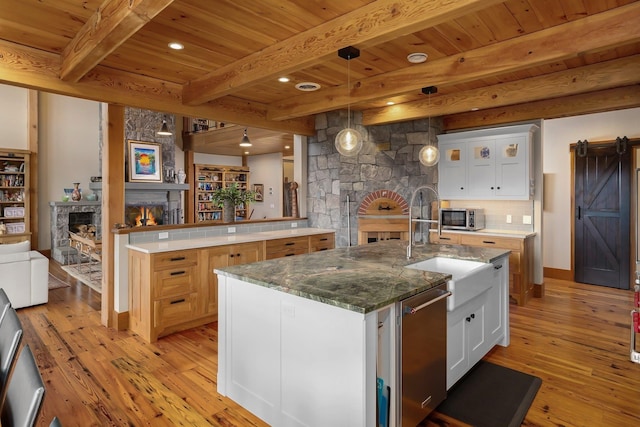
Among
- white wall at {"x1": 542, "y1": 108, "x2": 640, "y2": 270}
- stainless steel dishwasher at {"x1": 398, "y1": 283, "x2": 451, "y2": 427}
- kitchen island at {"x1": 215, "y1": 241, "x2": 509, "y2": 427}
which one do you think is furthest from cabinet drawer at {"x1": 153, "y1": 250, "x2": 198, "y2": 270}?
white wall at {"x1": 542, "y1": 108, "x2": 640, "y2": 270}

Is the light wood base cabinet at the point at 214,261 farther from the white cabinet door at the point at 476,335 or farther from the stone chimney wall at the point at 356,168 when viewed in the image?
the white cabinet door at the point at 476,335

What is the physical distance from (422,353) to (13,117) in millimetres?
9004

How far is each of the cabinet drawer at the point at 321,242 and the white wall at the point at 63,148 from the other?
6.24 metres

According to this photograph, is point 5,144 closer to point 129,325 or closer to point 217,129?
point 217,129

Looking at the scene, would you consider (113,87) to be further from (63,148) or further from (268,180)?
Result: (268,180)

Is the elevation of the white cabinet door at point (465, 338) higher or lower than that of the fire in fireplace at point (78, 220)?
lower

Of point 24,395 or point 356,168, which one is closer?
point 24,395

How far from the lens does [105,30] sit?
236cm

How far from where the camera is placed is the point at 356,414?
1779mm

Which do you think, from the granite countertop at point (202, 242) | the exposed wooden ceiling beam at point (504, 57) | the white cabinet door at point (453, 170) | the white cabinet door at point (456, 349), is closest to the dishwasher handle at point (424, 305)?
the white cabinet door at point (456, 349)

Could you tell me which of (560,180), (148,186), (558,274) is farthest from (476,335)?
(148,186)

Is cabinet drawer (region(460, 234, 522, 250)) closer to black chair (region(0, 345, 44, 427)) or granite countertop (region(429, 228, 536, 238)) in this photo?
granite countertop (region(429, 228, 536, 238))

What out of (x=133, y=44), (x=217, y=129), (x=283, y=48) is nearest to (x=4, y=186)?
(x=217, y=129)

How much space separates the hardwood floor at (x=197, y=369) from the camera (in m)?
2.36
